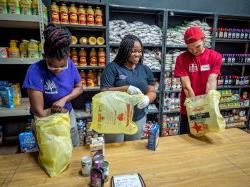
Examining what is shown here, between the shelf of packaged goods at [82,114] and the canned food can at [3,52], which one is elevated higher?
the canned food can at [3,52]

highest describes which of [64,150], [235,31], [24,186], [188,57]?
[235,31]

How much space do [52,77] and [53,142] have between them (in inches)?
20.2

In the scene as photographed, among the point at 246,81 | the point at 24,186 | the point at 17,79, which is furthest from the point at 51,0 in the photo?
the point at 246,81

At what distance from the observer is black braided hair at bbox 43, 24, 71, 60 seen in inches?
49.3

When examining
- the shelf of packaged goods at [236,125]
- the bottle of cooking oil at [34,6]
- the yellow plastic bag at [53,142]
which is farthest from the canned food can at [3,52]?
the shelf of packaged goods at [236,125]

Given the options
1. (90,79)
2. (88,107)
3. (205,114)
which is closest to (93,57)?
(90,79)

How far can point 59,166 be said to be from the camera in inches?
43.8

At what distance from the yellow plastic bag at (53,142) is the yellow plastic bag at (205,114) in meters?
0.94

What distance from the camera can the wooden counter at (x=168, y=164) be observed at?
1071 mm

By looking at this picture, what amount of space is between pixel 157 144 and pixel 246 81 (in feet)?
10.2

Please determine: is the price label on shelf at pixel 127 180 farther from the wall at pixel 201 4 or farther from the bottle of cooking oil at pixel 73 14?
the wall at pixel 201 4

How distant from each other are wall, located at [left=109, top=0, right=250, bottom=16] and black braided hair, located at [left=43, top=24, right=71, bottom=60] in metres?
2.10

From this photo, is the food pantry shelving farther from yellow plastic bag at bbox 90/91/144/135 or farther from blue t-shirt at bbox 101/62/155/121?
yellow plastic bag at bbox 90/91/144/135

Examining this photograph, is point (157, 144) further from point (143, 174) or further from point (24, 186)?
point (24, 186)
